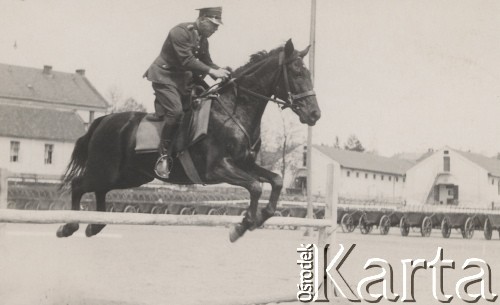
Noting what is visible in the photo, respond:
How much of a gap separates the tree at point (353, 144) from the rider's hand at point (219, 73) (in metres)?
2.74

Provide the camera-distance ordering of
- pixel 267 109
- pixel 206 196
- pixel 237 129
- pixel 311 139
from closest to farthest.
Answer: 1. pixel 237 129
2. pixel 267 109
3. pixel 206 196
4. pixel 311 139

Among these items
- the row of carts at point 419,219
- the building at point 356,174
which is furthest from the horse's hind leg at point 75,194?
the row of carts at point 419,219

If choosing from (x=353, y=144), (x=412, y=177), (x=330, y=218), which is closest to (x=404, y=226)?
(x=412, y=177)

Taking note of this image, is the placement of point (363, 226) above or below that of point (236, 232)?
above

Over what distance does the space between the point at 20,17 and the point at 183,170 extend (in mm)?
1672

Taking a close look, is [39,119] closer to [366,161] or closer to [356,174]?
[366,161]

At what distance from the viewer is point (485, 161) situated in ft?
26.3

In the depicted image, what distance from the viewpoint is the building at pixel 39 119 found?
5.30m

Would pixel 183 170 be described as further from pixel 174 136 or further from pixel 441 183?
pixel 441 183

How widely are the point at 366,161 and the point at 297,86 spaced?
3242mm

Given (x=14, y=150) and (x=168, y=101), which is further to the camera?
(x=14, y=150)

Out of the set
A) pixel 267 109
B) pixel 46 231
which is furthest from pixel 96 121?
pixel 46 231

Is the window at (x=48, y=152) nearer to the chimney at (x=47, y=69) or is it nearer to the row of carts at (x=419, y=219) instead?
the chimney at (x=47, y=69)

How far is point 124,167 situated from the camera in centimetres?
519
